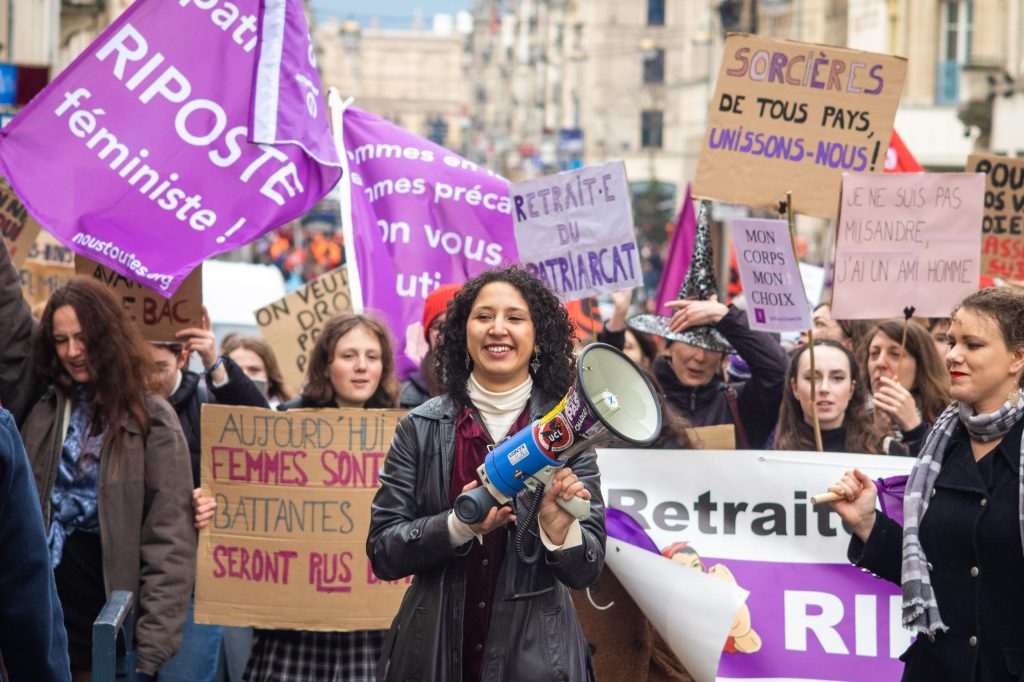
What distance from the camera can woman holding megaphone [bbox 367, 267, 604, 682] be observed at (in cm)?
397

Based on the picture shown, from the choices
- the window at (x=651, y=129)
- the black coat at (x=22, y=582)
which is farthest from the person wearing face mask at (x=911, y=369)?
the window at (x=651, y=129)

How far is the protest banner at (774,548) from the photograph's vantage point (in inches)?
210

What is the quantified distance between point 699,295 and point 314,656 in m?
2.18

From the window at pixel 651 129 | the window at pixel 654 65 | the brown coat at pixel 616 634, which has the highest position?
the window at pixel 654 65

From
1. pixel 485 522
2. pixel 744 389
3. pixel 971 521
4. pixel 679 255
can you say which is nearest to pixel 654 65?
pixel 679 255

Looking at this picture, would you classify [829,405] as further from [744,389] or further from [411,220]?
[411,220]

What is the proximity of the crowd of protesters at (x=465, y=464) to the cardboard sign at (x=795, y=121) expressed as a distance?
66 cm

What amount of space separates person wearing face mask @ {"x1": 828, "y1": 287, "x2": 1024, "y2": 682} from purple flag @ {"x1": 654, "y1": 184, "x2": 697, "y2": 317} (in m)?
5.24

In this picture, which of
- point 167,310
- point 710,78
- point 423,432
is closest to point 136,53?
point 167,310

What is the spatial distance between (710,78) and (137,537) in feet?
157

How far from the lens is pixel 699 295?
663 cm

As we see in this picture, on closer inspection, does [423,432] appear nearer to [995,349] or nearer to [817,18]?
[995,349]

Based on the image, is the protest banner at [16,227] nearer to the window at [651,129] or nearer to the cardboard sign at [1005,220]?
the cardboard sign at [1005,220]

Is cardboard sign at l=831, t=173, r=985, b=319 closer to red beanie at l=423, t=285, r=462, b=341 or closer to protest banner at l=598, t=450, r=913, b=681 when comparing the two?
protest banner at l=598, t=450, r=913, b=681
